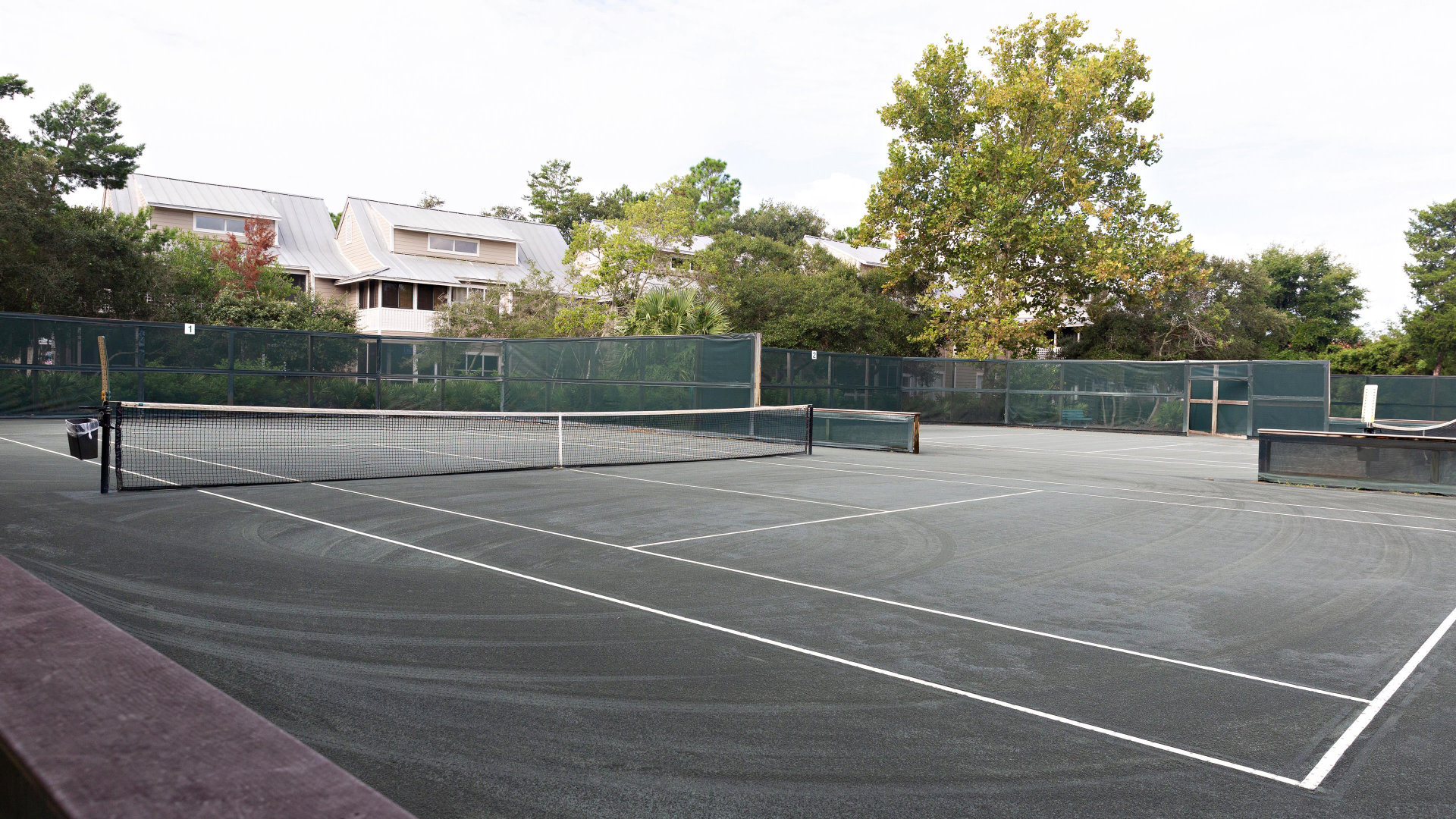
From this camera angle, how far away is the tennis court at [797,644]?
3.68m

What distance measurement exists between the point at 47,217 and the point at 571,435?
1789cm

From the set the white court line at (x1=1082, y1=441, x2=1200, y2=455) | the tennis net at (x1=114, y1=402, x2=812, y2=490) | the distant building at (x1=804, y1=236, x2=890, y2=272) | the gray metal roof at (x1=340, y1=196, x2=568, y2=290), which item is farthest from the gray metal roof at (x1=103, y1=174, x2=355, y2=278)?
the white court line at (x1=1082, y1=441, x2=1200, y2=455)

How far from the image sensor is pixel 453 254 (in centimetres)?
4516

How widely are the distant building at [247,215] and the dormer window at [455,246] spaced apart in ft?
12.8

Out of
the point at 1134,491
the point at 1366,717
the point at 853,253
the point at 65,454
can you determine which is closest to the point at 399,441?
the point at 65,454

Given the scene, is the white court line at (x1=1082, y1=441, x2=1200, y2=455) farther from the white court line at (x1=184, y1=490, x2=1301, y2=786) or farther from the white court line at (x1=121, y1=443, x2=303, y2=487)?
the white court line at (x1=184, y1=490, x2=1301, y2=786)

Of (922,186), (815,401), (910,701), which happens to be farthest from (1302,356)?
(910,701)

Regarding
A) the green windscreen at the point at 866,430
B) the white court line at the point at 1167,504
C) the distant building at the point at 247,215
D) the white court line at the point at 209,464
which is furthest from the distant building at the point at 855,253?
the white court line at the point at 209,464

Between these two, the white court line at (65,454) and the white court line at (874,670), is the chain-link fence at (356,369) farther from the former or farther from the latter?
the white court line at (874,670)

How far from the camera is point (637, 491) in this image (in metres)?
12.2

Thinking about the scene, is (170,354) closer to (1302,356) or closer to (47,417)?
(47,417)

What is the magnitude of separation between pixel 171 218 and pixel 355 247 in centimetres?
727

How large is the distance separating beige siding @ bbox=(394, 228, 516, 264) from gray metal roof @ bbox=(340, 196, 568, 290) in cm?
23

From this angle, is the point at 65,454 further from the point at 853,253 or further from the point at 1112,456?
the point at 853,253
